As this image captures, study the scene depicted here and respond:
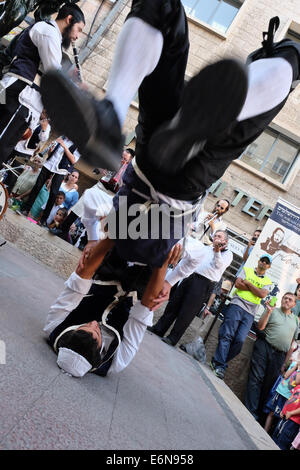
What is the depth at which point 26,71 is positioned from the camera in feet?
10.4

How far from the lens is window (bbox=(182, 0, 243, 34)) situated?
12.3m

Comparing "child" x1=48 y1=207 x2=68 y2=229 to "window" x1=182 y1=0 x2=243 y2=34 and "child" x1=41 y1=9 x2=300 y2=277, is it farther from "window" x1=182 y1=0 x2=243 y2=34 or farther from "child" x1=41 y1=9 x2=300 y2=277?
"window" x1=182 y1=0 x2=243 y2=34

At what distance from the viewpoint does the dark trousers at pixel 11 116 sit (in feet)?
10.4

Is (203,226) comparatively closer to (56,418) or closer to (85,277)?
(85,277)

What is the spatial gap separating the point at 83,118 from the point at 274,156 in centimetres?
1217

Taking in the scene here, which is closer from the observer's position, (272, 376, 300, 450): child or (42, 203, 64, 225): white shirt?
(272, 376, 300, 450): child

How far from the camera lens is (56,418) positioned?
4.60 ft

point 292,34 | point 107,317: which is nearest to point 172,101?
point 107,317

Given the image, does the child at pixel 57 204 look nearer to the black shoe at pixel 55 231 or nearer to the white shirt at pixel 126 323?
the black shoe at pixel 55 231

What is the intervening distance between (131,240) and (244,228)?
1006 cm

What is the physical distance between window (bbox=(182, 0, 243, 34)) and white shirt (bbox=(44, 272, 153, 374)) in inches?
470

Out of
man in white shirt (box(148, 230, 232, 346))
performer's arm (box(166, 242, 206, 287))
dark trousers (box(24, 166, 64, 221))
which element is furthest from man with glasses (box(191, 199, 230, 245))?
dark trousers (box(24, 166, 64, 221))
